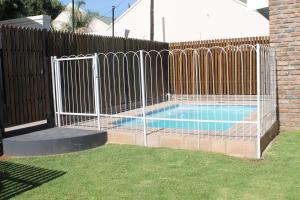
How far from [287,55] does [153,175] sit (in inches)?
195

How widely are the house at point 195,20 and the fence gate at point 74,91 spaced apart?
1315 cm

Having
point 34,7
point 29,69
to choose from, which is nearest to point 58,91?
point 29,69

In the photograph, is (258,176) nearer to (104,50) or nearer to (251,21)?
(104,50)

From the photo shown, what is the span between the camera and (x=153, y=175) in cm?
610

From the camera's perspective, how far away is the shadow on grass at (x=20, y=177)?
554cm

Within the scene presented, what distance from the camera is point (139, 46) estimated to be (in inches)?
562

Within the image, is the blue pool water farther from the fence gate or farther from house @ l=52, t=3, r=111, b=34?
house @ l=52, t=3, r=111, b=34

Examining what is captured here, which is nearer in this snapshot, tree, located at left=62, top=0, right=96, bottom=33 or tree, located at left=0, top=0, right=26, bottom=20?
tree, located at left=0, top=0, right=26, bottom=20

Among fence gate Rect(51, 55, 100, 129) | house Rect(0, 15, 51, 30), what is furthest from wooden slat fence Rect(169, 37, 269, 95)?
house Rect(0, 15, 51, 30)

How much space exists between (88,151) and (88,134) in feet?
1.40

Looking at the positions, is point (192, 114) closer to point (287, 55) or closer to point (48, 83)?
point (287, 55)

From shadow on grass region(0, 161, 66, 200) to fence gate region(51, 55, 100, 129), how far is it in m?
2.42

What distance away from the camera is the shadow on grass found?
5543 millimetres

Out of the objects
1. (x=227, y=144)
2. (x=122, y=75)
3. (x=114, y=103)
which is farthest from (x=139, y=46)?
(x=227, y=144)
